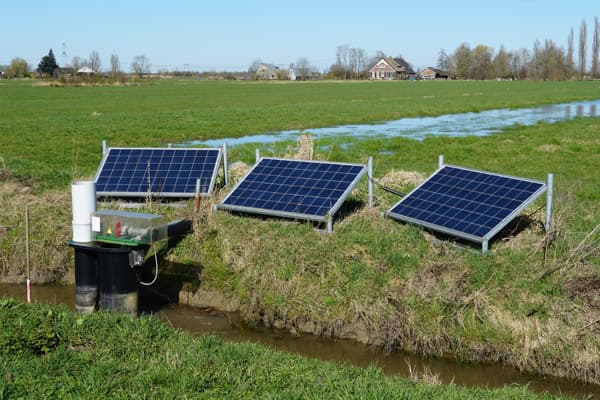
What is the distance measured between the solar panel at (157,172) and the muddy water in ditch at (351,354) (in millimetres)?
2970

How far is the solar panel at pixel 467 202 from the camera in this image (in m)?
10.6

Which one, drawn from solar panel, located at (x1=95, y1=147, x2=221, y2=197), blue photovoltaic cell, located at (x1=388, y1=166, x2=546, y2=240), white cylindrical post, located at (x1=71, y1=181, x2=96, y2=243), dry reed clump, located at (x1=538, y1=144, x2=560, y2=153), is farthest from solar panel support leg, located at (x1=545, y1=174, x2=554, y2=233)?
dry reed clump, located at (x1=538, y1=144, x2=560, y2=153)

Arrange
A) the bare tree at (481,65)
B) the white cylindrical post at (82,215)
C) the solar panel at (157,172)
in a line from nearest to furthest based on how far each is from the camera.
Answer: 1. the white cylindrical post at (82,215)
2. the solar panel at (157,172)
3. the bare tree at (481,65)

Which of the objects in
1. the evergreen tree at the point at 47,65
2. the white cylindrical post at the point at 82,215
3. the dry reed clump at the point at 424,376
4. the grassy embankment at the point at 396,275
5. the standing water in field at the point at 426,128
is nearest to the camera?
the dry reed clump at the point at 424,376

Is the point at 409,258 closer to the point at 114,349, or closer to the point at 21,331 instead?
the point at 114,349

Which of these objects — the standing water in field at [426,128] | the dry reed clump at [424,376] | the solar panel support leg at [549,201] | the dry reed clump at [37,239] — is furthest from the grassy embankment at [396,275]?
the standing water in field at [426,128]

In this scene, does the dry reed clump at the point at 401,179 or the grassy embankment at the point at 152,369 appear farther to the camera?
the dry reed clump at the point at 401,179

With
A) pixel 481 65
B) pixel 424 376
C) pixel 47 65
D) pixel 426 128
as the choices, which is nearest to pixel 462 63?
pixel 481 65

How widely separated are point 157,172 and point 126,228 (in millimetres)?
4622

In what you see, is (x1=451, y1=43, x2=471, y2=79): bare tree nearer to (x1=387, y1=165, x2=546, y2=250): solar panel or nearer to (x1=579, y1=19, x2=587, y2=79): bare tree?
(x1=579, y1=19, x2=587, y2=79): bare tree

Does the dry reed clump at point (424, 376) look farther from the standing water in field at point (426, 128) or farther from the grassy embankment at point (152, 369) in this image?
the standing water in field at point (426, 128)

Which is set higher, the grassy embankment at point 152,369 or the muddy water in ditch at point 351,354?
the grassy embankment at point 152,369

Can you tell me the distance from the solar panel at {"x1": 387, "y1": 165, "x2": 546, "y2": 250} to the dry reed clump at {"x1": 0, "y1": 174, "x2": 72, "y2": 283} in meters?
6.28

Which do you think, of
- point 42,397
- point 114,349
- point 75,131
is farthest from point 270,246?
point 75,131
